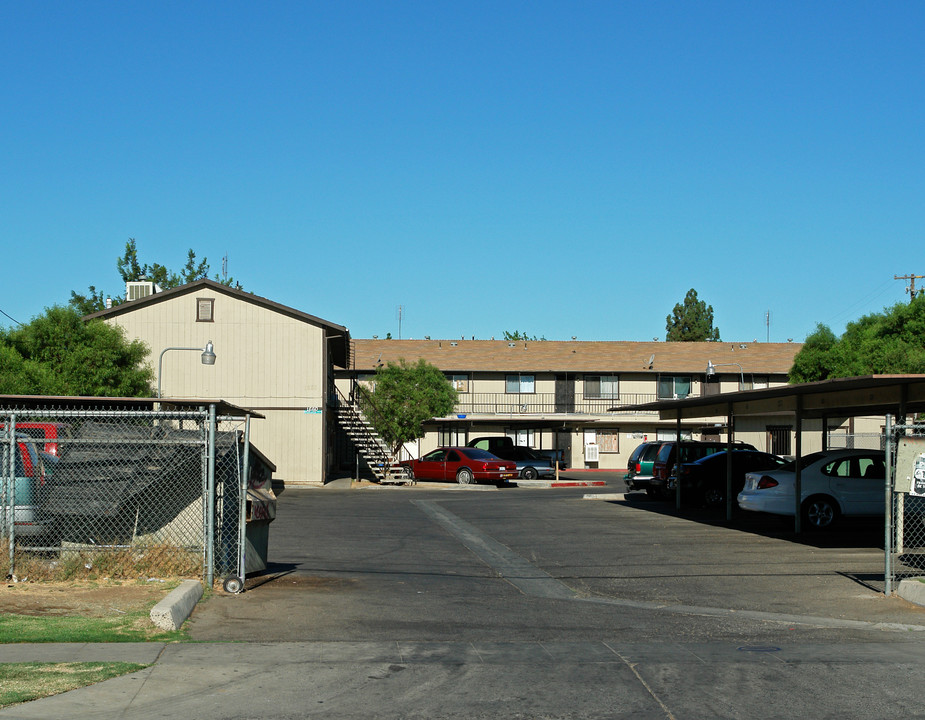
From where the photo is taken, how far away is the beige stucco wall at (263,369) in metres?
36.4

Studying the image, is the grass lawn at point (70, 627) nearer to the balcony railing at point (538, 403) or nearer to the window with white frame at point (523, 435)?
the balcony railing at point (538, 403)

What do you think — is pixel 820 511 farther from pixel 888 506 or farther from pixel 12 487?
pixel 12 487

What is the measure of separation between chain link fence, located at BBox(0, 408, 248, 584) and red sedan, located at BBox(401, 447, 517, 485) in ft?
81.3

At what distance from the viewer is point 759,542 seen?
55.6 feet

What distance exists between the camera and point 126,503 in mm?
10797

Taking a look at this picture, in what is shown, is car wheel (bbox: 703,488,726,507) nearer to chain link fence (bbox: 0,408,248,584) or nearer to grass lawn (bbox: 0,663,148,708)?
chain link fence (bbox: 0,408,248,584)

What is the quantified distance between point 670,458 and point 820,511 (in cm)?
903

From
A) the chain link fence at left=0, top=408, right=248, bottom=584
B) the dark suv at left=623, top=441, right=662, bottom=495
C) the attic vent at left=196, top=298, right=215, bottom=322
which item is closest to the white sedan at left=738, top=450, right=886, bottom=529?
the dark suv at left=623, top=441, right=662, bottom=495

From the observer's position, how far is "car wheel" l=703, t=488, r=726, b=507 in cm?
2478

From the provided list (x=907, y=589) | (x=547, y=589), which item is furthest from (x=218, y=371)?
(x=907, y=589)

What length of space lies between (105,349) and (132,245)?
152ft

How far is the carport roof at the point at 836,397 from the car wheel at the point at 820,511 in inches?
66.1

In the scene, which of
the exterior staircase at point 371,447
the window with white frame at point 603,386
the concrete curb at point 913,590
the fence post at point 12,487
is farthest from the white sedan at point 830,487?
the window with white frame at point 603,386

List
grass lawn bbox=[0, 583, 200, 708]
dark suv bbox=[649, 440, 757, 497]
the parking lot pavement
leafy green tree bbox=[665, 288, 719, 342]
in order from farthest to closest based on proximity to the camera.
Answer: leafy green tree bbox=[665, 288, 719, 342] → dark suv bbox=[649, 440, 757, 497] → grass lawn bbox=[0, 583, 200, 708] → the parking lot pavement
